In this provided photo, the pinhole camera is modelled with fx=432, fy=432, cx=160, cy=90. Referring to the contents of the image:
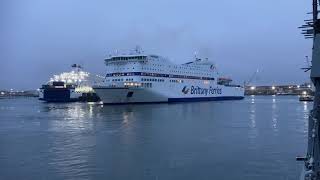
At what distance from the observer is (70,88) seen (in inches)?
5418

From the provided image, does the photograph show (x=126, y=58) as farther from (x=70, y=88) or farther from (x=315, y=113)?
(x=315, y=113)

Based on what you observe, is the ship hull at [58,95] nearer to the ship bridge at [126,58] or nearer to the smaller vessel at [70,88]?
the smaller vessel at [70,88]

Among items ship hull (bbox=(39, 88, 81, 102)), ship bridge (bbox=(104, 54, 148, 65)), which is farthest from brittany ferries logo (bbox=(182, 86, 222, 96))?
ship hull (bbox=(39, 88, 81, 102))

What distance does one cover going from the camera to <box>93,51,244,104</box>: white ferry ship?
89.6 meters

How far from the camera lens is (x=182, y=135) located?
31062 millimetres

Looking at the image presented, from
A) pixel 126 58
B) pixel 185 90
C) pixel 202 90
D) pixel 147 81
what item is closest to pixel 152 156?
pixel 147 81

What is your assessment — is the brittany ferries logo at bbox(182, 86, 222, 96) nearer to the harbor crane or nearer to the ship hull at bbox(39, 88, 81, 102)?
the ship hull at bbox(39, 88, 81, 102)

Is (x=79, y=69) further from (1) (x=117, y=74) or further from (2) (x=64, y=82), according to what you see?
(1) (x=117, y=74)

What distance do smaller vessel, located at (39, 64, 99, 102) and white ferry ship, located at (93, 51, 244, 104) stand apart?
1556 inches

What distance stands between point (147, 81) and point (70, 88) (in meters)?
53.2

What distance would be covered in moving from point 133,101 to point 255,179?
75811 mm

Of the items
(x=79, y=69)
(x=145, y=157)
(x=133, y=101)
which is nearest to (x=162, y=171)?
(x=145, y=157)

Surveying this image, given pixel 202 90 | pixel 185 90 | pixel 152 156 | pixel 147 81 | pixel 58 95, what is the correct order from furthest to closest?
pixel 58 95 < pixel 202 90 < pixel 185 90 < pixel 147 81 < pixel 152 156

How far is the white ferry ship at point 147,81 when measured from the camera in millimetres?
89625
